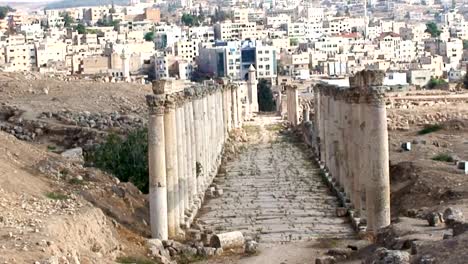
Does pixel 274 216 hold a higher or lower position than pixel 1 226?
lower

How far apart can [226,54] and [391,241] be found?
94881 millimetres

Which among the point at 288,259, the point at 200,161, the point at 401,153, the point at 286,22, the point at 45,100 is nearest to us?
the point at 288,259

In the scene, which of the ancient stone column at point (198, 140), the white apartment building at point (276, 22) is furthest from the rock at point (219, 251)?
the white apartment building at point (276, 22)

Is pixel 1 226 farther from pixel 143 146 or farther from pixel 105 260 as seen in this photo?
pixel 143 146

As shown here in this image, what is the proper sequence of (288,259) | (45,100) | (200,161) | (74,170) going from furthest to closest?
1. (45,100)
2. (200,161)
3. (74,170)
4. (288,259)

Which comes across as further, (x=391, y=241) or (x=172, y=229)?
(x=172, y=229)

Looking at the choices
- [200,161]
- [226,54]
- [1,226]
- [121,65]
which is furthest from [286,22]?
[1,226]

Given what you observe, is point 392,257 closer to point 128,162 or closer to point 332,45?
point 128,162

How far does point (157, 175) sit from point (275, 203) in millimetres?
6647

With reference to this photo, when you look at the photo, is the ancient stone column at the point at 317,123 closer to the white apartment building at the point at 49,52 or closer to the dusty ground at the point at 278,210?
the dusty ground at the point at 278,210

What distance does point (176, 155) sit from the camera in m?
21.6

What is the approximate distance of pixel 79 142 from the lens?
32.0 m

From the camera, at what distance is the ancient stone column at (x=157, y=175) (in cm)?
1975

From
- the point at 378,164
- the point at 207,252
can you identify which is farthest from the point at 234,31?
the point at 207,252
